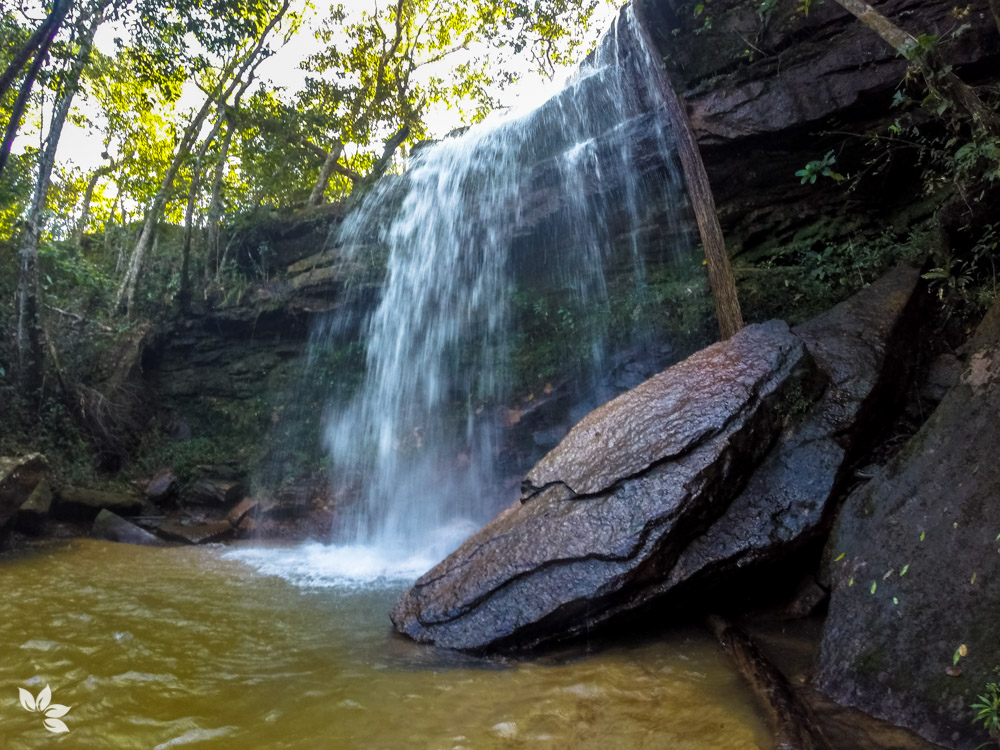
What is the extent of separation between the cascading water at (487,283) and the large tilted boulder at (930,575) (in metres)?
4.75

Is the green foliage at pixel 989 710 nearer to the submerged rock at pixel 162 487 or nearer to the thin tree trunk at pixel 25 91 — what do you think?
the submerged rock at pixel 162 487

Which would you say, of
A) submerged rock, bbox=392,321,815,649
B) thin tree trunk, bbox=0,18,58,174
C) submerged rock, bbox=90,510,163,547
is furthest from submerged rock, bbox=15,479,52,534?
submerged rock, bbox=392,321,815,649

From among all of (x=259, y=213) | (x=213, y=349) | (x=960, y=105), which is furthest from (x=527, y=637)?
(x=259, y=213)

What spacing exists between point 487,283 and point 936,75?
6.52m

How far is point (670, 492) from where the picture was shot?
408 centimetres

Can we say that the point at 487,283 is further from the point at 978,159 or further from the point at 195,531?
the point at 978,159

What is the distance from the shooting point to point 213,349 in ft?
41.5

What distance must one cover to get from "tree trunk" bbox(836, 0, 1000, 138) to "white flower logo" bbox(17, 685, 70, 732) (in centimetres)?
738

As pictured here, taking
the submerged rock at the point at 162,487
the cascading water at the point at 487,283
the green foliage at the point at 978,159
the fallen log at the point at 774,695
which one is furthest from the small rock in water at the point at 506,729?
the submerged rock at the point at 162,487

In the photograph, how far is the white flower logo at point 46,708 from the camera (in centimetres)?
271

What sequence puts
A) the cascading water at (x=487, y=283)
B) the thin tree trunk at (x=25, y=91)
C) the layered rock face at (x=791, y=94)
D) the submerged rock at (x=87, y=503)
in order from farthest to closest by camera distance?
the cascading water at (x=487, y=283) < the submerged rock at (x=87, y=503) < the thin tree trunk at (x=25, y=91) < the layered rock face at (x=791, y=94)

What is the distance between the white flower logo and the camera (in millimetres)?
2707

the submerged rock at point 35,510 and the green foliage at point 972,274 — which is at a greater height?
the green foliage at point 972,274

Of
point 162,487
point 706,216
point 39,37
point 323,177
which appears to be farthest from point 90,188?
point 706,216
